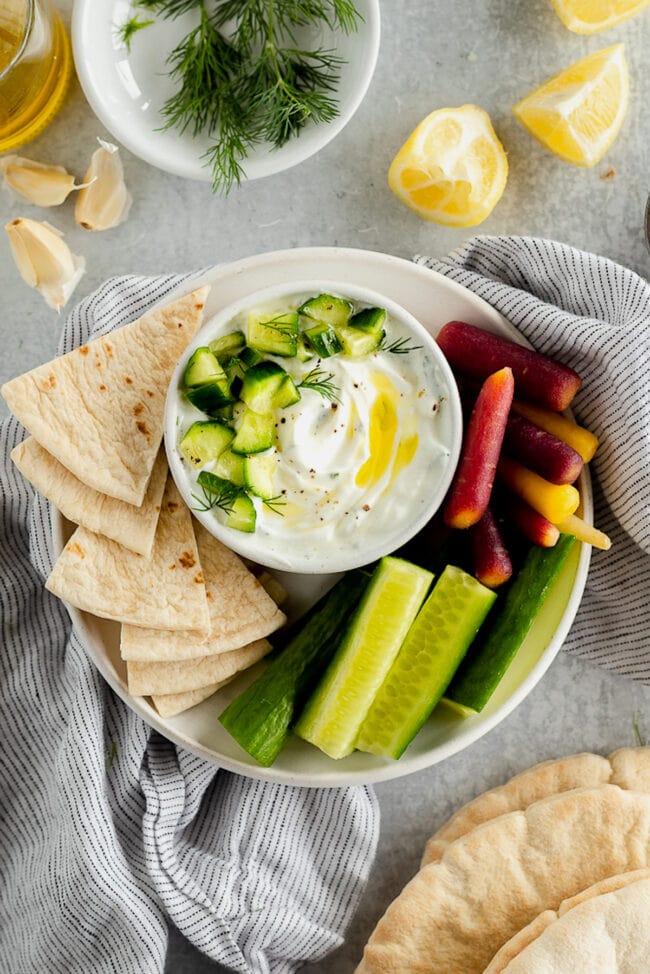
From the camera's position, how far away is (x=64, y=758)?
2.44 metres

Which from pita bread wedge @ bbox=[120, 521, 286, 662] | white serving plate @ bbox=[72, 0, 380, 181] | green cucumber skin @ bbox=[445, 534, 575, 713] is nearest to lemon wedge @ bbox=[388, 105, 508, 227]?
white serving plate @ bbox=[72, 0, 380, 181]

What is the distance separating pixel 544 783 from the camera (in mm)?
2592

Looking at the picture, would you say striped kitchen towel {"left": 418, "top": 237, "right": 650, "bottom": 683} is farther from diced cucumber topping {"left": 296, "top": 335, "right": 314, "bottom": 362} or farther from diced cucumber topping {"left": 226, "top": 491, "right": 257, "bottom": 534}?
diced cucumber topping {"left": 226, "top": 491, "right": 257, "bottom": 534}

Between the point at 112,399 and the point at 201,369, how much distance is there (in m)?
0.25

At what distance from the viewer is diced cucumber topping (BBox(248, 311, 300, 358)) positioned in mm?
2027

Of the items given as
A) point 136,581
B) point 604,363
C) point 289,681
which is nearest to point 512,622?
point 289,681

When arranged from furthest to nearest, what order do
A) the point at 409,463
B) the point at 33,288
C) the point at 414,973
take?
the point at 33,288 < the point at 414,973 < the point at 409,463

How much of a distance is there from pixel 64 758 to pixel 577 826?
3.99ft

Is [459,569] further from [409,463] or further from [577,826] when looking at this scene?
[577,826]

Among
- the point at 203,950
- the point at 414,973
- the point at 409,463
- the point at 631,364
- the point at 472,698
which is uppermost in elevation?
the point at 631,364

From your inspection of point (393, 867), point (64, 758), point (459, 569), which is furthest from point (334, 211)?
point (393, 867)

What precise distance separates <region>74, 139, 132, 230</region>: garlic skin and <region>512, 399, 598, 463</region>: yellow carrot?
1.15 m

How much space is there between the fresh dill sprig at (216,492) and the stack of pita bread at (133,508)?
A: 15 centimetres

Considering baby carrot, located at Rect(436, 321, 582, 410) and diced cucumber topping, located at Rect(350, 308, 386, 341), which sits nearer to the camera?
diced cucumber topping, located at Rect(350, 308, 386, 341)
